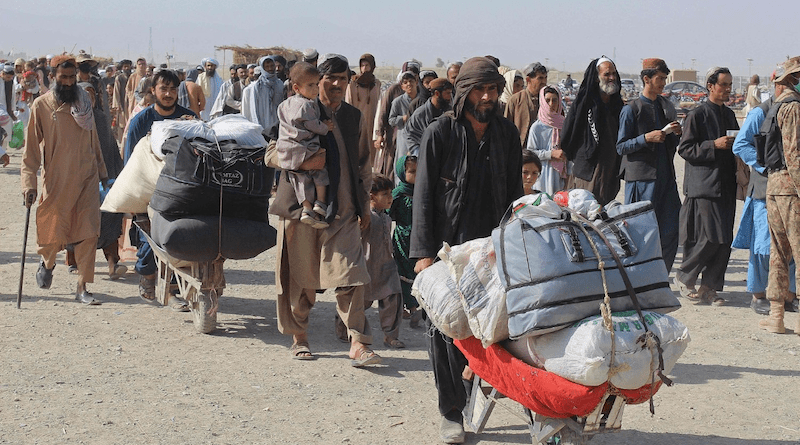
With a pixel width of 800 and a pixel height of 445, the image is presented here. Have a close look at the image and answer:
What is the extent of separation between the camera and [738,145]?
7500mm

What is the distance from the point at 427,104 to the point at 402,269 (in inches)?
102

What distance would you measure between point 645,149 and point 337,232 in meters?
3.17

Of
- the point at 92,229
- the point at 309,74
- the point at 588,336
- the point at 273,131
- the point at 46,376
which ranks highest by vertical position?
the point at 309,74

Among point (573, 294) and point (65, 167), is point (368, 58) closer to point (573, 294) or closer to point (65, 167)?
point (65, 167)

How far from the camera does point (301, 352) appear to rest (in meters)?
6.39

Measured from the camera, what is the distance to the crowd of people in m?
5.03

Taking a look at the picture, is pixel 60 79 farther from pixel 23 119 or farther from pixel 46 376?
pixel 23 119

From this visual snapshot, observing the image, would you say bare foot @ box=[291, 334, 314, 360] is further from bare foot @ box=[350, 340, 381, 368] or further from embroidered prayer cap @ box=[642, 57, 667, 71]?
embroidered prayer cap @ box=[642, 57, 667, 71]

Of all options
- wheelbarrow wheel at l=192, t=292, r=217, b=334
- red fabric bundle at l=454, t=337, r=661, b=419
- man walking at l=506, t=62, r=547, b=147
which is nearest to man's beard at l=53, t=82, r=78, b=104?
wheelbarrow wheel at l=192, t=292, r=217, b=334

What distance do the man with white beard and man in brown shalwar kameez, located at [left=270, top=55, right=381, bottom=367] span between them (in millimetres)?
2424

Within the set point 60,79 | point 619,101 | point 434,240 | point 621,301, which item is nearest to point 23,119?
point 60,79

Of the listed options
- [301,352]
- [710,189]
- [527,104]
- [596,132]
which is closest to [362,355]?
[301,352]

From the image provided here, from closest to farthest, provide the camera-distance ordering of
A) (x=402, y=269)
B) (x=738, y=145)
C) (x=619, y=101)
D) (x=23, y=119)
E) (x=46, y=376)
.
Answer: (x=46, y=376)
(x=402, y=269)
(x=738, y=145)
(x=619, y=101)
(x=23, y=119)

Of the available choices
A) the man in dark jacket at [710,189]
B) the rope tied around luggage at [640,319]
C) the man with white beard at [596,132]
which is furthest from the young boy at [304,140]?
the man in dark jacket at [710,189]
